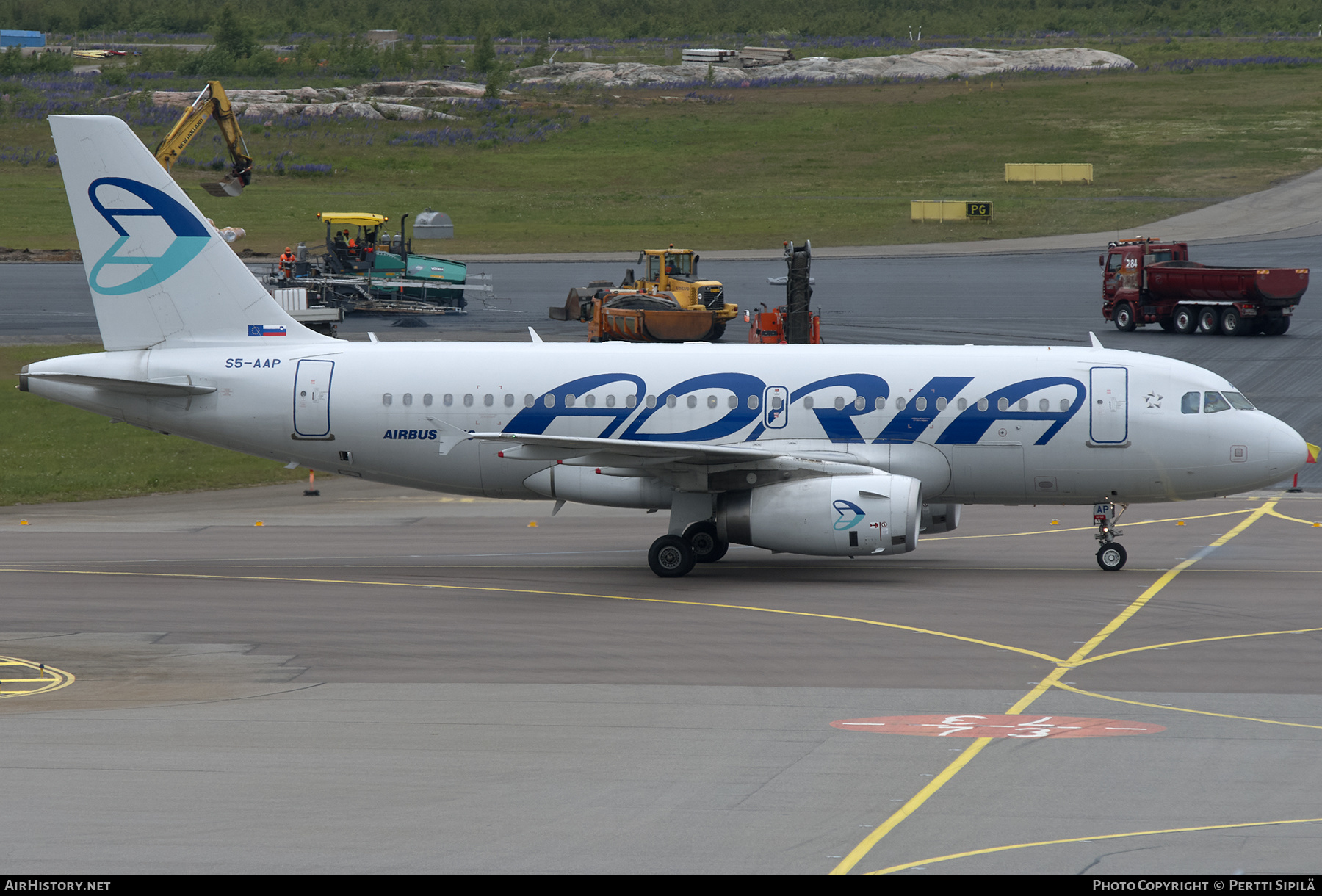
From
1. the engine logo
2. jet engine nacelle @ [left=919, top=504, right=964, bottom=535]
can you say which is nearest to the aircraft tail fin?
the engine logo

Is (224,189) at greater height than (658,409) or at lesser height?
greater

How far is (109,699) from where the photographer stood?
21000 millimetres

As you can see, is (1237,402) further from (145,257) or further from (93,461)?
(93,461)

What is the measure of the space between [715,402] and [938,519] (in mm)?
5377

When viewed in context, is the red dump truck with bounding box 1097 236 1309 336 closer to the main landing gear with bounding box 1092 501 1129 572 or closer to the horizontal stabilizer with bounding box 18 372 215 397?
the main landing gear with bounding box 1092 501 1129 572

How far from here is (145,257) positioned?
3272 cm

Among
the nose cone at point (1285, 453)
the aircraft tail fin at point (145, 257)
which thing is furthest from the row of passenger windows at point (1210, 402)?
the aircraft tail fin at point (145, 257)

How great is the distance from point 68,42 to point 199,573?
174 meters

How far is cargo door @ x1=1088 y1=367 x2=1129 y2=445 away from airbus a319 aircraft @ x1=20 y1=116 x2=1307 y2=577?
0.16 feet

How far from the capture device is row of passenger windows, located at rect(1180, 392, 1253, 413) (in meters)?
30.8

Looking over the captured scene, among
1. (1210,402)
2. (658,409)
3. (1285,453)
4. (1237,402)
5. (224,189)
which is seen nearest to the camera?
(1285,453)

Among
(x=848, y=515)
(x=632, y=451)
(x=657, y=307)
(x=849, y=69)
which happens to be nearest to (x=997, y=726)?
(x=848, y=515)

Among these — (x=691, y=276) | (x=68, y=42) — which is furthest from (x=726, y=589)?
(x=68, y=42)

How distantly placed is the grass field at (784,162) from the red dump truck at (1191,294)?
26.6 meters
